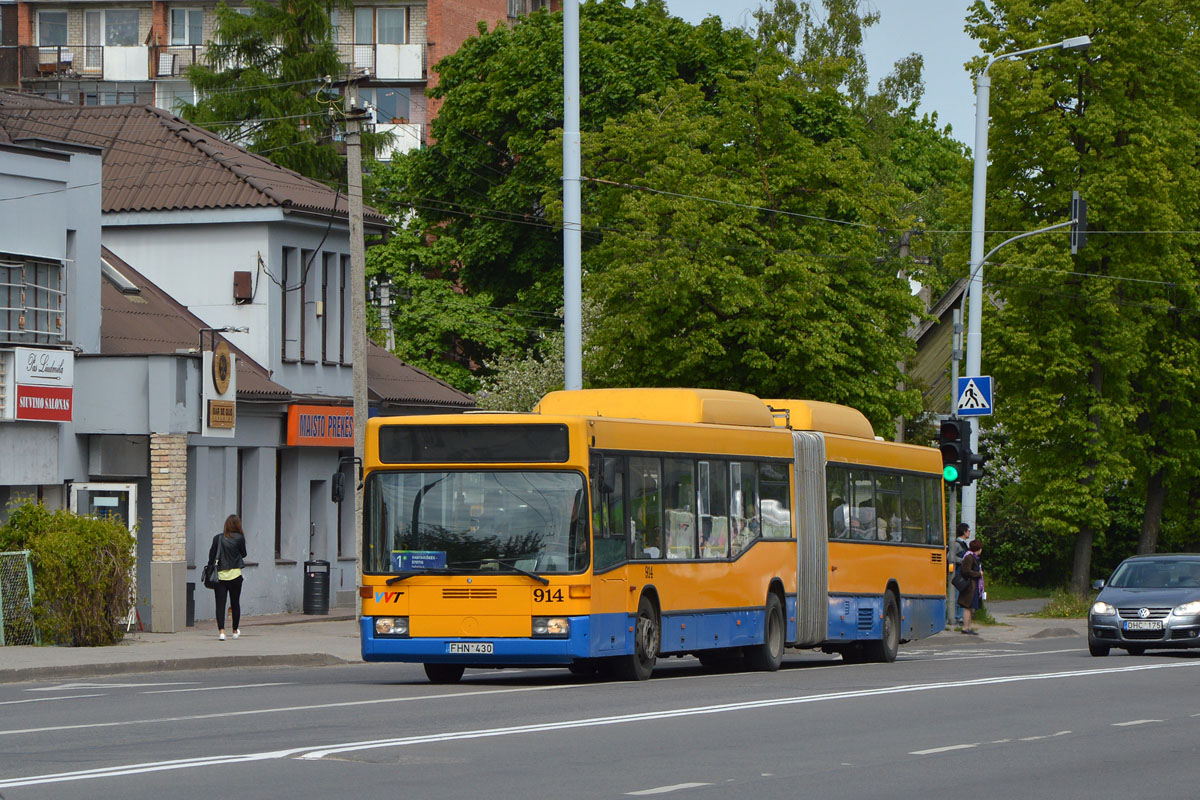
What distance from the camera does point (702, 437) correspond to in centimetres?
2220

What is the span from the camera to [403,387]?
40562 millimetres

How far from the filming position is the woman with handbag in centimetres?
3503

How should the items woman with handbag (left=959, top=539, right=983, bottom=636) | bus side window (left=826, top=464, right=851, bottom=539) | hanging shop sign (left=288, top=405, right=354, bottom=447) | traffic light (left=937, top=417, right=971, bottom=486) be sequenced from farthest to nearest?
hanging shop sign (left=288, top=405, right=354, bottom=447), woman with handbag (left=959, top=539, right=983, bottom=636), traffic light (left=937, top=417, right=971, bottom=486), bus side window (left=826, top=464, right=851, bottom=539)

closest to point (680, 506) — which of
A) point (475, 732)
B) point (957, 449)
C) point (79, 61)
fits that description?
Result: point (475, 732)

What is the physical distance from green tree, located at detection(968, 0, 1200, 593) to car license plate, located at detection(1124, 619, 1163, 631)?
16331 mm

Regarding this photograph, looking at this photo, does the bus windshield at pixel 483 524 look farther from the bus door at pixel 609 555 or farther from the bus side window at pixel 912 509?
the bus side window at pixel 912 509

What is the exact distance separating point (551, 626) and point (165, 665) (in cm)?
655

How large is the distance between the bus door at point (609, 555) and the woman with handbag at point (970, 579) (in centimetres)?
1604

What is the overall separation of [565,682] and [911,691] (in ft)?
12.1

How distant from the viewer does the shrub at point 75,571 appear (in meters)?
25.1

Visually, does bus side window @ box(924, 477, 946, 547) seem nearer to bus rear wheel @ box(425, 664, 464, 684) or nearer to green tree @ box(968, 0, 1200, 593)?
bus rear wheel @ box(425, 664, 464, 684)

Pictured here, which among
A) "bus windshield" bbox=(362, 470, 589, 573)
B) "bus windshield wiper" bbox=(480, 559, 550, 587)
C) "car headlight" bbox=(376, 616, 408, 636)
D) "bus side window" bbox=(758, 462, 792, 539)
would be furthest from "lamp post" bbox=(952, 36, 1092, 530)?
"car headlight" bbox=(376, 616, 408, 636)

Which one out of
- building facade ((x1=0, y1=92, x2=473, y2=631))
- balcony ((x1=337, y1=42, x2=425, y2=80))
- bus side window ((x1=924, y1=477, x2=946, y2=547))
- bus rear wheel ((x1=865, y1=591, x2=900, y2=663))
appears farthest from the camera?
balcony ((x1=337, y1=42, x2=425, y2=80))

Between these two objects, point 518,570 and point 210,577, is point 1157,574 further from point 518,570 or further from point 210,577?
point 210,577
